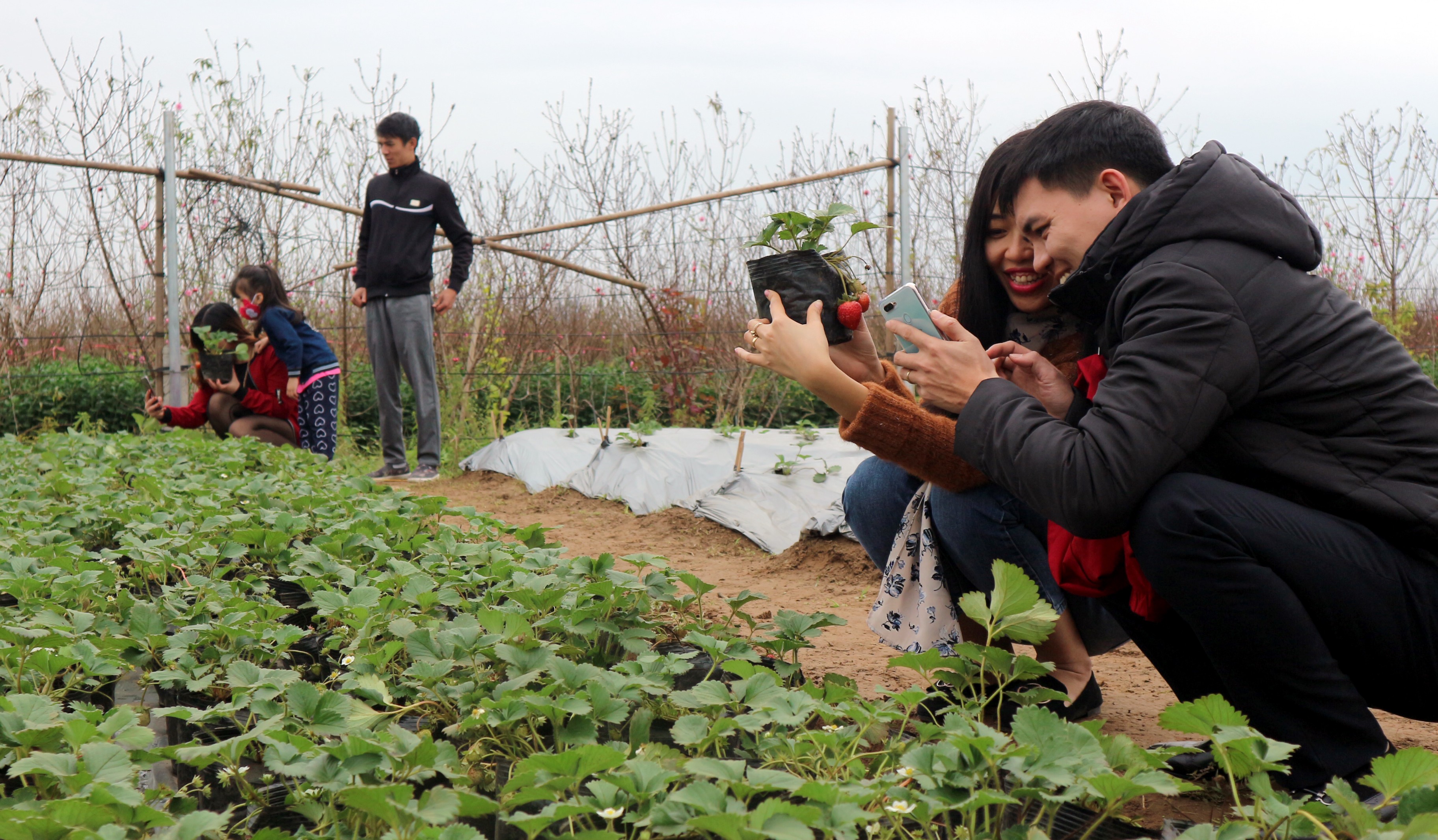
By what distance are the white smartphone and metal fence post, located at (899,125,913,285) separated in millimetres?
4865

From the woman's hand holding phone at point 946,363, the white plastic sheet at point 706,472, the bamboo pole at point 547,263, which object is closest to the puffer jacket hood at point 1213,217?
the woman's hand holding phone at point 946,363

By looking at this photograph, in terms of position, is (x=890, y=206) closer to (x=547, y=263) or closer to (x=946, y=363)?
(x=547, y=263)

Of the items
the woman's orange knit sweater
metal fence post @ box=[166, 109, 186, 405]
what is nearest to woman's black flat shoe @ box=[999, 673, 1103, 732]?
the woman's orange knit sweater

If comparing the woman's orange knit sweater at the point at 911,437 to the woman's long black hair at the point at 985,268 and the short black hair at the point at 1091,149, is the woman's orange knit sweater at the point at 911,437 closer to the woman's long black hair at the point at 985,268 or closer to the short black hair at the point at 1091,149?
the woman's long black hair at the point at 985,268

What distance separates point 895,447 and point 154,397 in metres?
5.15

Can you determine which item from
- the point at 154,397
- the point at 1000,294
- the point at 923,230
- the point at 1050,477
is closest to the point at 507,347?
the point at 154,397

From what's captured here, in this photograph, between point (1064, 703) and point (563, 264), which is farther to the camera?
point (563, 264)

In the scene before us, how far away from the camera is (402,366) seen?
605 cm

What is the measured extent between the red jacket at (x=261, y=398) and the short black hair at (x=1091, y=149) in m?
5.02

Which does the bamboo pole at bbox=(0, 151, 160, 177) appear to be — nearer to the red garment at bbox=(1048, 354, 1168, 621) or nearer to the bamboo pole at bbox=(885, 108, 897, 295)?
the bamboo pole at bbox=(885, 108, 897, 295)

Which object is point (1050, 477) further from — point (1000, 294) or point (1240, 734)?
point (1000, 294)

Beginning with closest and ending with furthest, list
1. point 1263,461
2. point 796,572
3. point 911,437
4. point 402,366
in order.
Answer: point 1263,461 < point 911,437 < point 796,572 < point 402,366

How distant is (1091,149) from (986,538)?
71 cm

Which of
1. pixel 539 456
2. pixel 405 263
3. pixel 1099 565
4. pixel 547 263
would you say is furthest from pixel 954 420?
pixel 547 263
